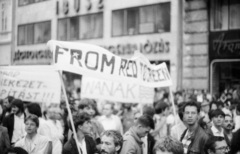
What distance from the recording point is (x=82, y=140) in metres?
6.49

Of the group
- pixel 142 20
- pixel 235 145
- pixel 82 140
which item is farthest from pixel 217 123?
pixel 142 20

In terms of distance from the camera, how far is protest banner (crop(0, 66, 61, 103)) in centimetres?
966

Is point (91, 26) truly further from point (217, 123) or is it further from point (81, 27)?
point (217, 123)

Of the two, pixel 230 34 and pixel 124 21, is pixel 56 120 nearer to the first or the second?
pixel 230 34

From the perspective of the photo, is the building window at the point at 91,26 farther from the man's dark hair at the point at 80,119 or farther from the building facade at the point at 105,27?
the man's dark hair at the point at 80,119

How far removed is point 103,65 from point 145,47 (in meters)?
15.5

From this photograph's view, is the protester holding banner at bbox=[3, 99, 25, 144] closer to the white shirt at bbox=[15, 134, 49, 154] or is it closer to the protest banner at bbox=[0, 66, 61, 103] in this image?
the protest banner at bbox=[0, 66, 61, 103]

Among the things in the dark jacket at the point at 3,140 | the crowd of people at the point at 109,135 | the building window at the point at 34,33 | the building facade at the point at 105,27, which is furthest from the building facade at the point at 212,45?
the dark jacket at the point at 3,140

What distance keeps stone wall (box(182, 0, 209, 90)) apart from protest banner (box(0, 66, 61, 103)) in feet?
36.5

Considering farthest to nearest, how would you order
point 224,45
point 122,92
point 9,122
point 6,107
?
point 224,45 < point 122,92 < point 6,107 < point 9,122

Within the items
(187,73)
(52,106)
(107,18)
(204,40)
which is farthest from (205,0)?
(52,106)

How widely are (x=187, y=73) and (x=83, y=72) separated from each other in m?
14.1

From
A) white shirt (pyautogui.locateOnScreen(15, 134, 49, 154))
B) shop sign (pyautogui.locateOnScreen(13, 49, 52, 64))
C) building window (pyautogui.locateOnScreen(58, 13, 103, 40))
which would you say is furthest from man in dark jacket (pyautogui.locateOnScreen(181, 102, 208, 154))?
shop sign (pyautogui.locateOnScreen(13, 49, 52, 64))

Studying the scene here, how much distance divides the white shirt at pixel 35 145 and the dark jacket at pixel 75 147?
0.29 m
